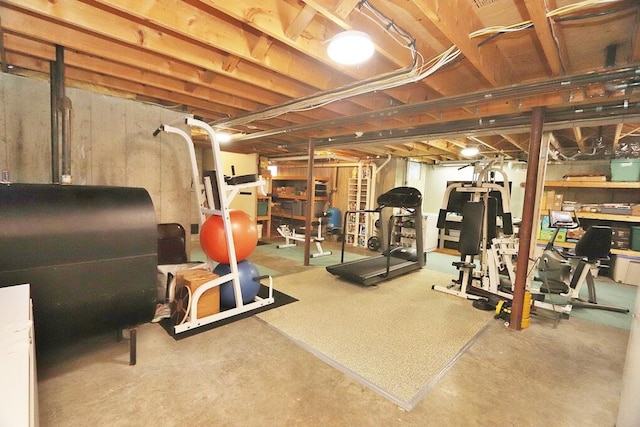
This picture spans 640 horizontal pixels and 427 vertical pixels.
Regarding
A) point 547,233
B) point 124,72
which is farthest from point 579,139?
point 124,72

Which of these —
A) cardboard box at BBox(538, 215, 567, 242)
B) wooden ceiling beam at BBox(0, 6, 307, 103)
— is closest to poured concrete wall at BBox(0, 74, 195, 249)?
wooden ceiling beam at BBox(0, 6, 307, 103)

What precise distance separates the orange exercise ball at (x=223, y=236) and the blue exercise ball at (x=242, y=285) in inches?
4.3

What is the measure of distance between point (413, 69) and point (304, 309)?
8.96 ft

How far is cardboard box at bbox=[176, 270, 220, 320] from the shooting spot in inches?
114

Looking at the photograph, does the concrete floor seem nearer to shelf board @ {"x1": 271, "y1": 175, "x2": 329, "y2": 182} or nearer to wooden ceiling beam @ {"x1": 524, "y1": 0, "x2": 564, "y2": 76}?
wooden ceiling beam @ {"x1": 524, "y1": 0, "x2": 564, "y2": 76}

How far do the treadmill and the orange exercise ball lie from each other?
168 centimetres

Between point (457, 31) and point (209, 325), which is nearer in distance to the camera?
point (457, 31)

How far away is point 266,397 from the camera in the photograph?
2.02m

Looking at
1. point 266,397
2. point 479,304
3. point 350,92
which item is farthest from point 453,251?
point 266,397

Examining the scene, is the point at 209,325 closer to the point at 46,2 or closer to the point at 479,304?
the point at 46,2

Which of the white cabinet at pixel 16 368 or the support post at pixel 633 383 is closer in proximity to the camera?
the white cabinet at pixel 16 368

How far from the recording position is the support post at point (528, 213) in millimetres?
3064

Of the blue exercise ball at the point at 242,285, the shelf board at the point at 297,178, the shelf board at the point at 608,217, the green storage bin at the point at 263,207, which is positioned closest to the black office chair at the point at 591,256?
the shelf board at the point at 608,217

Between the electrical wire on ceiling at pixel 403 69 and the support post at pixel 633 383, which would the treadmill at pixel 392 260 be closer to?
the electrical wire on ceiling at pixel 403 69
